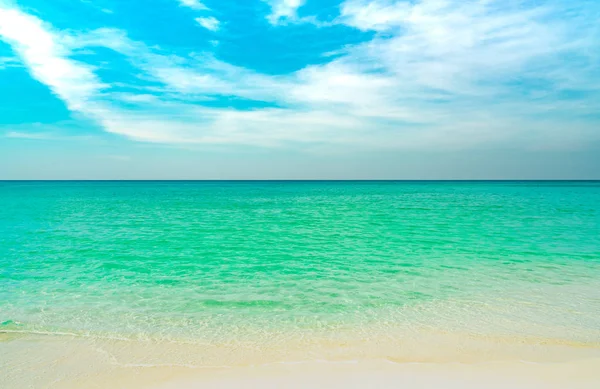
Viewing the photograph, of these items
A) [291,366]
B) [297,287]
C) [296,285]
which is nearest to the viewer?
[291,366]

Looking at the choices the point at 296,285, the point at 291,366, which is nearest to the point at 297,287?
the point at 296,285

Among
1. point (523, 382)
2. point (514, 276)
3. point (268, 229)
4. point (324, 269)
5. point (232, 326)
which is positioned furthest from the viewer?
point (268, 229)

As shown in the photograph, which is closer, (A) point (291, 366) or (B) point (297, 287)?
(A) point (291, 366)

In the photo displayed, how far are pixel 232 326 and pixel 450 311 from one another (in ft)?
14.9

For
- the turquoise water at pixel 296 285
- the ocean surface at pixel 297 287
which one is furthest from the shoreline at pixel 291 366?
the turquoise water at pixel 296 285

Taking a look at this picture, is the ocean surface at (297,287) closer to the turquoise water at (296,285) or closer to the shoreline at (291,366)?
the turquoise water at (296,285)

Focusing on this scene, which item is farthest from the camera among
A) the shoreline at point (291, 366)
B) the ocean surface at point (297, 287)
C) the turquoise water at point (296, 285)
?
the turquoise water at point (296, 285)

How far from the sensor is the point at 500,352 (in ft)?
19.9

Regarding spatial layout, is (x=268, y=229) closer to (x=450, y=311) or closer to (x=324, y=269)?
(x=324, y=269)

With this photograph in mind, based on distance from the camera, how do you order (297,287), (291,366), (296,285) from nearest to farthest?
(291,366) < (297,287) < (296,285)

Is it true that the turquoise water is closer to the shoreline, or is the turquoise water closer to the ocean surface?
the ocean surface

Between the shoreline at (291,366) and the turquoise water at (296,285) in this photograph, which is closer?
the shoreline at (291,366)

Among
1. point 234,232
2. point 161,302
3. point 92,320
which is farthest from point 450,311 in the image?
point 234,232

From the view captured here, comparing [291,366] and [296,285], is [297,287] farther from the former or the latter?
[291,366]
